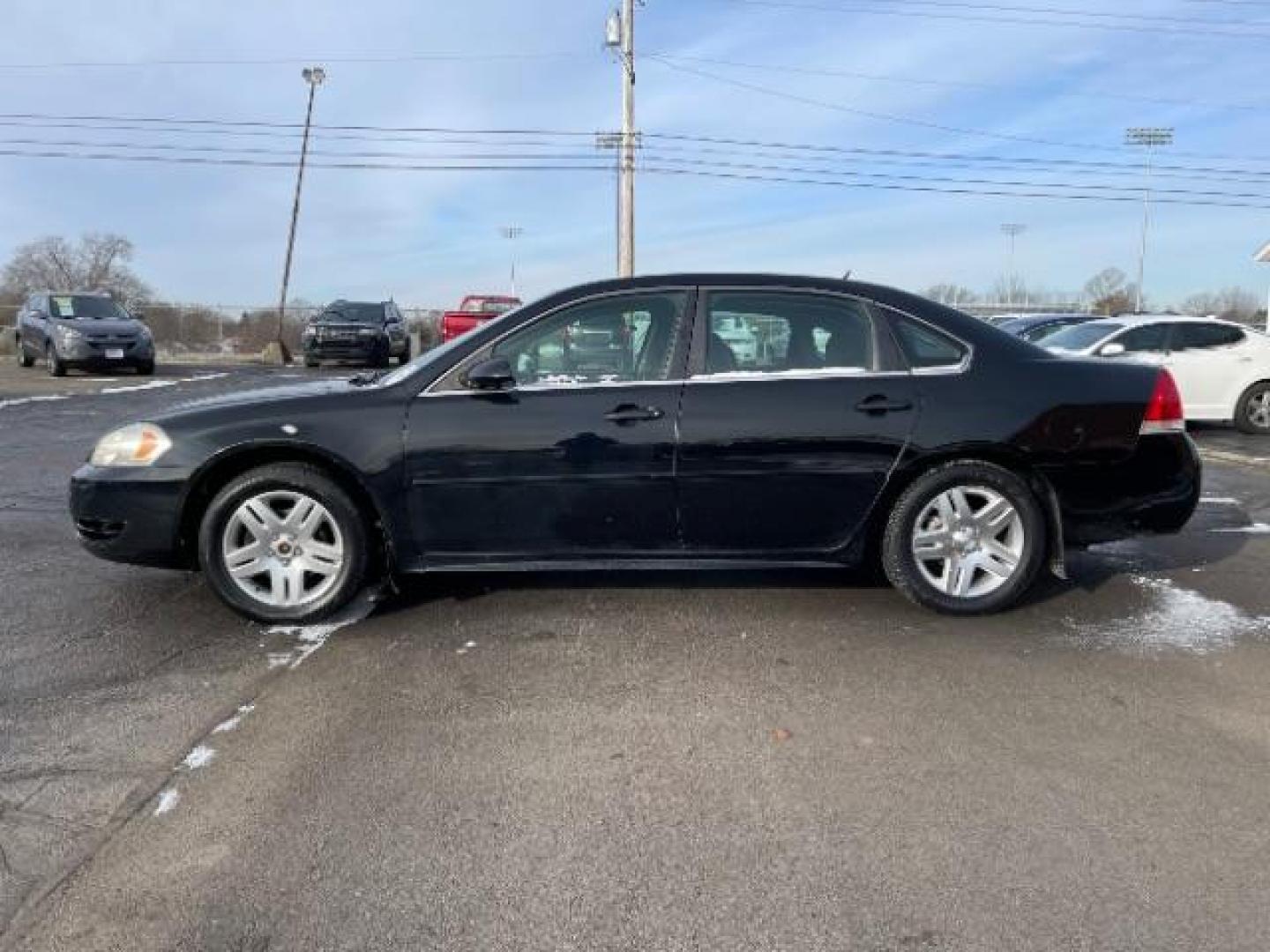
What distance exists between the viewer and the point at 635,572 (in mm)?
5438

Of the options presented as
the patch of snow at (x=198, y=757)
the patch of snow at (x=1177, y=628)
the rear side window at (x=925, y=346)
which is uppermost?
the rear side window at (x=925, y=346)

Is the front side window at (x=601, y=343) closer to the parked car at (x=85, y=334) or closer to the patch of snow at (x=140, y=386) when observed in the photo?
the patch of snow at (x=140, y=386)

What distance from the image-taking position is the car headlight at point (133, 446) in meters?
4.54

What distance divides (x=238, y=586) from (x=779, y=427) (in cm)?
248

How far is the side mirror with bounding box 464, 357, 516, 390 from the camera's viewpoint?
444cm

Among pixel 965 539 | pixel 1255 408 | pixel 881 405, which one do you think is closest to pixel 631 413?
pixel 881 405

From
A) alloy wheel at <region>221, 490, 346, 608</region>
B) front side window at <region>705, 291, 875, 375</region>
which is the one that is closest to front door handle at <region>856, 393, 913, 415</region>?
front side window at <region>705, 291, 875, 375</region>

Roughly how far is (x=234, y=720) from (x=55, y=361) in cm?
1912

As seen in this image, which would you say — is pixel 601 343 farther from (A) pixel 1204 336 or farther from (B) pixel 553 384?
(A) pixel 1204 336

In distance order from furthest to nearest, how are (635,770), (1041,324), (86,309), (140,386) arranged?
(86,309)
(140,386)
(1041,324)
(635,770)

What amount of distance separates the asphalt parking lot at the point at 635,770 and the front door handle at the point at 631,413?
35.9 inches

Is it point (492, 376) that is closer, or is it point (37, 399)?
point (492, 376)

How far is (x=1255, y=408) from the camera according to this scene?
12.5 metres

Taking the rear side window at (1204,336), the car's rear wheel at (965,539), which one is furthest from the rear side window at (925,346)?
the rear side window at (1204,336)
